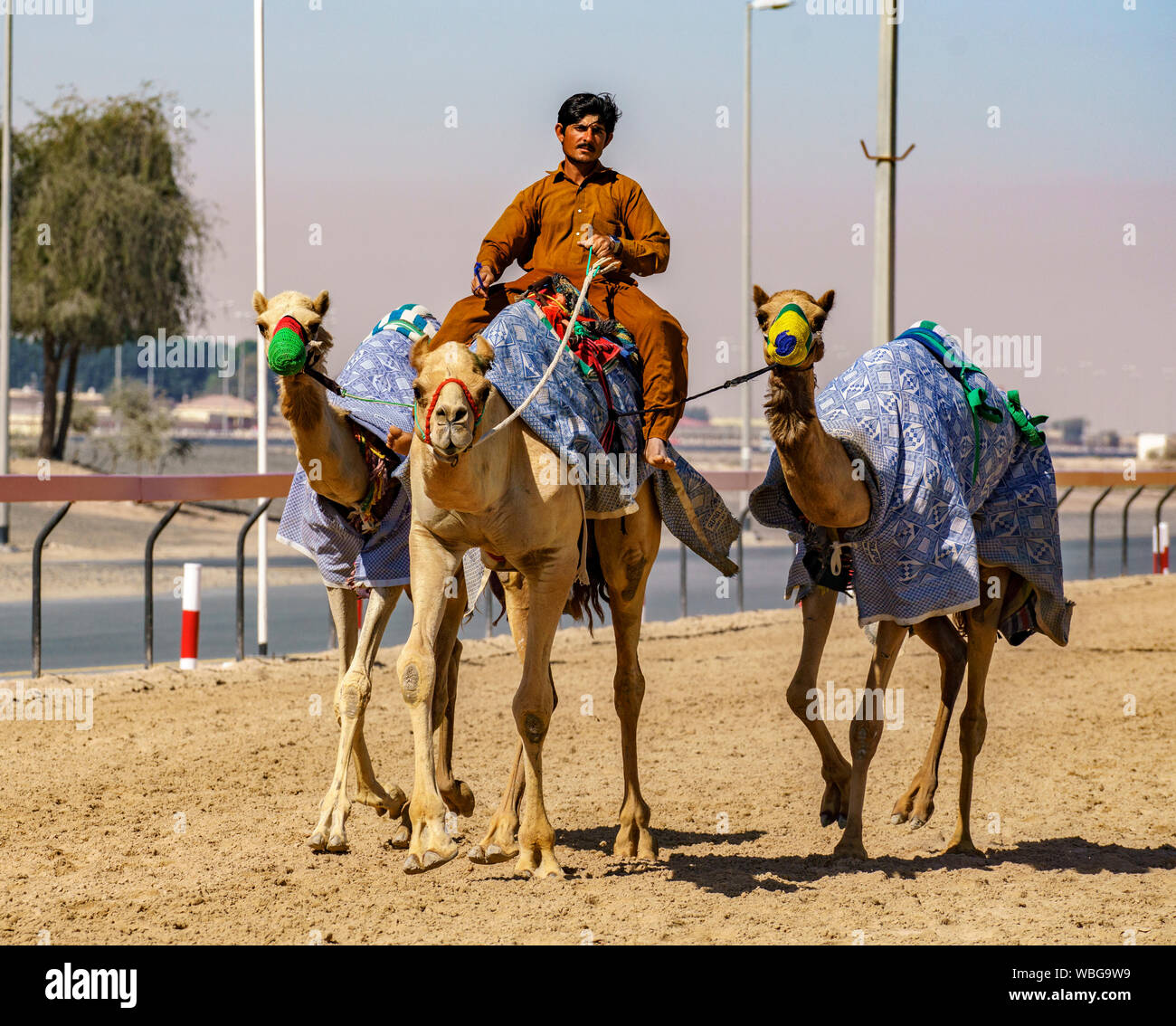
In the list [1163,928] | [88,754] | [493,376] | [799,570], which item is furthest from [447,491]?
[88,754]

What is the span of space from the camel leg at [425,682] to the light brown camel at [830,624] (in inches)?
55.8

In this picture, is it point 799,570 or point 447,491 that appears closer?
point 447,491

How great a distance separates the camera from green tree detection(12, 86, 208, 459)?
34469mm

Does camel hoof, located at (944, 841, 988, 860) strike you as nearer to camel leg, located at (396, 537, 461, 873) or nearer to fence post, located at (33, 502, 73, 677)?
camel leg, located at (396, 537, 461, 873)

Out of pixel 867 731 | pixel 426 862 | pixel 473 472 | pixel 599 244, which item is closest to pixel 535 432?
pixel 473 472

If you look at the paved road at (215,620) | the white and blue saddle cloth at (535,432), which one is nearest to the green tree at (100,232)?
the paved road at (215,620)

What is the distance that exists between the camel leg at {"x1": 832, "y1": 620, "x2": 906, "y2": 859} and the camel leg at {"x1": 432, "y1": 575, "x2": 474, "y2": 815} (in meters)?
1.67

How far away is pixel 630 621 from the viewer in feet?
23.1

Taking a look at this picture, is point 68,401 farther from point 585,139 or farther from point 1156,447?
point 1156,447

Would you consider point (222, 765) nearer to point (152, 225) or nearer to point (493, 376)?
point (493, 376)

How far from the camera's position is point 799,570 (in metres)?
6.98

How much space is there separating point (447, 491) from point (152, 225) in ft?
104

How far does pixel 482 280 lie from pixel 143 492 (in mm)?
5064

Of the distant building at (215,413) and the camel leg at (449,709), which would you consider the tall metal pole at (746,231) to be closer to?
the camel leg at (449,709)
